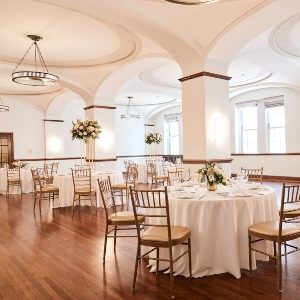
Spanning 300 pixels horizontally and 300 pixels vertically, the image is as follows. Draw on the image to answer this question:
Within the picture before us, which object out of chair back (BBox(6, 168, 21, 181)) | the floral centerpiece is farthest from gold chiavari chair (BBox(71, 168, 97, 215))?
the floral centerpiece

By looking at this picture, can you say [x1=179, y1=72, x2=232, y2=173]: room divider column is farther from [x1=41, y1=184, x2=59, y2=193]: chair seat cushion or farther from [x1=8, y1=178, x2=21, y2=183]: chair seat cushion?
→ [x1=8, y1=178, x2=21, y2=183]: chair seat cushion

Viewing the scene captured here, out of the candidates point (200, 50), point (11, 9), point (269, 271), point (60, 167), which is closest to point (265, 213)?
point (269, 271)

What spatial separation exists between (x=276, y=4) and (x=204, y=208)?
3.31 metres

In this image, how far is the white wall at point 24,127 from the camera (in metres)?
13.6

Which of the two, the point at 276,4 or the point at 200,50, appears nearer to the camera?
the point at 276,4

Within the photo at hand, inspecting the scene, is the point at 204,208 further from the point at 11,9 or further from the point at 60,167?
the point at 60,167

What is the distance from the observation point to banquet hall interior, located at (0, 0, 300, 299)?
143 inches

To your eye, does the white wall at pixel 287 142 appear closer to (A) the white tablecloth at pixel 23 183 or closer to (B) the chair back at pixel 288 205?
(B) the chair back at pixel 288 205

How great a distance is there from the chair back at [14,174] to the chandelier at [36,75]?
3540 mm

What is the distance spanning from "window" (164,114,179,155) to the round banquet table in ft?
44.0

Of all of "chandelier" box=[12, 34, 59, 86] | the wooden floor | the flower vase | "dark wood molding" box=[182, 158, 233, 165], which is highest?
"chandelier" box=[12, 34, 59, 86]

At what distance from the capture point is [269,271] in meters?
3.79

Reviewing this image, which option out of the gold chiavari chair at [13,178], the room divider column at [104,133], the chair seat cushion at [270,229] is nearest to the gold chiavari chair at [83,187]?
the room divider column at [104,133]

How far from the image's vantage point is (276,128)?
13.0 meters
